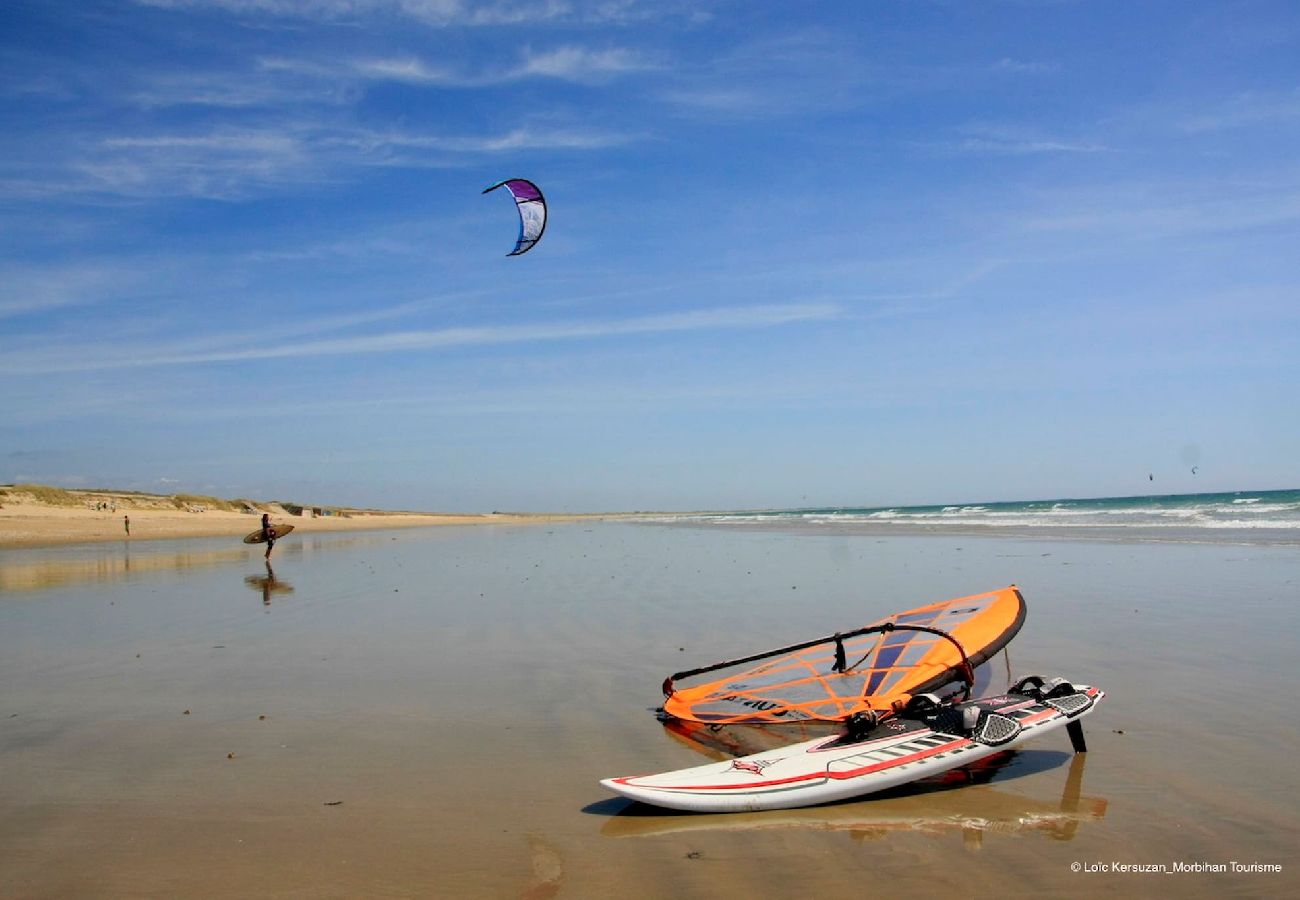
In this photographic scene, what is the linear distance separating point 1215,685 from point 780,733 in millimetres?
3396

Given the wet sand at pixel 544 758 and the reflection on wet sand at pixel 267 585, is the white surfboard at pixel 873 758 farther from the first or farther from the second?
the reflection on wet sand at pixel 267 585

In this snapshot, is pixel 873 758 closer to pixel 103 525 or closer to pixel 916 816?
pixel 916 816

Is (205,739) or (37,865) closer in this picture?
(37,865)

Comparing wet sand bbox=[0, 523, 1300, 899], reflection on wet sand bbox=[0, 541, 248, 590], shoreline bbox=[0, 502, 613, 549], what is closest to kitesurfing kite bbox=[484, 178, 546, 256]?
wet sand bbox=[0, 523, 1300, 899]

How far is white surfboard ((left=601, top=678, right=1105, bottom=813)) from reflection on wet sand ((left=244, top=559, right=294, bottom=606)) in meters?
9.91

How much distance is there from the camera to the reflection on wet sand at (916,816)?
4.45 metres

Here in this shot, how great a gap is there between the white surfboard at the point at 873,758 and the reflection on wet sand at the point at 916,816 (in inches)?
3.0

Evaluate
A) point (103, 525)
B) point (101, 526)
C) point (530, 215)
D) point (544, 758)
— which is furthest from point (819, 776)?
point (103, 525)

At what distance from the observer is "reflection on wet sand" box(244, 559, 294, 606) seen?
1424 centimetres

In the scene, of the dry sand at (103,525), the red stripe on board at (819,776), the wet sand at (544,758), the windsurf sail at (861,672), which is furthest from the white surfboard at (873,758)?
the dry sand at (103,525)

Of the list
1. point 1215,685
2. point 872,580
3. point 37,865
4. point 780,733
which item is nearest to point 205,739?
point 37,865

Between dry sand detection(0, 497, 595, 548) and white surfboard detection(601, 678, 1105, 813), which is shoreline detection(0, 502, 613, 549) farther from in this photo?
white surfboard detection(601, 678, 1105, 813)

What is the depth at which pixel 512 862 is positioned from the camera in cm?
405

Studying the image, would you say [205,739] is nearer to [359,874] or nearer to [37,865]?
[37,865]
